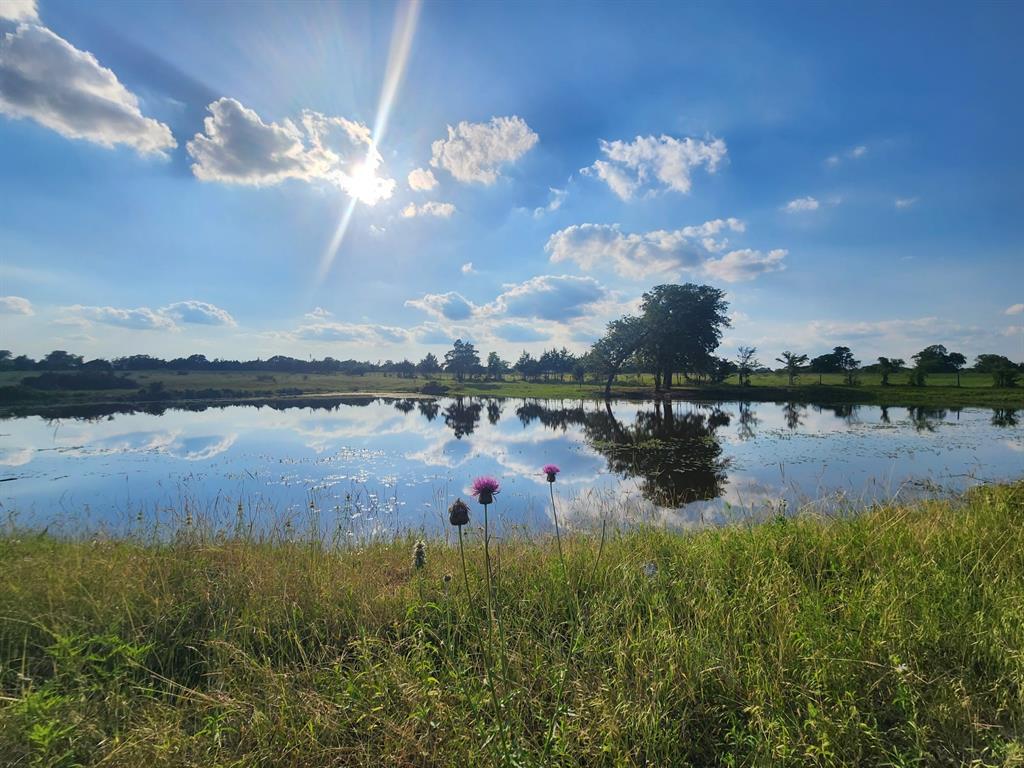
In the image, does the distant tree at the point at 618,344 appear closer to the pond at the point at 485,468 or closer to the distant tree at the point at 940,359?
the pond at the point at 485,468

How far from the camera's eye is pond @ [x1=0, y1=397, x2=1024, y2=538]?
27.2 feet

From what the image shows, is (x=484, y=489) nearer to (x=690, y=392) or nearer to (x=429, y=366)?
(x=690, y=392)

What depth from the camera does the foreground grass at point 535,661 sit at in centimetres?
209

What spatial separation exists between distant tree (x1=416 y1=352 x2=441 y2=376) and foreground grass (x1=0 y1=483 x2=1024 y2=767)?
119 meters

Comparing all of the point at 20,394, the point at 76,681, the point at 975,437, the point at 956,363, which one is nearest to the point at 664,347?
the point at 975,437

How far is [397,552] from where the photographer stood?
213 inches

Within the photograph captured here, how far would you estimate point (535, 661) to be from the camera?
263cm

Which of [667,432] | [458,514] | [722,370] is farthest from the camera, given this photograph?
[722,370]

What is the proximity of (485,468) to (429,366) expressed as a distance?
110m

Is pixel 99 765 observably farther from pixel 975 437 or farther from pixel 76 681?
pixel 975 437

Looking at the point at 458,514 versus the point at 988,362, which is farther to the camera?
the point at 988,362

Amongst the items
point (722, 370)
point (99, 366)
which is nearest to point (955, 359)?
point (722, 370)

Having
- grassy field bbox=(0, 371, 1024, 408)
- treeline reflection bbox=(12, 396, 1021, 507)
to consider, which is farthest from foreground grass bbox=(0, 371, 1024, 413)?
treeline reflection bbox=(12, 396, 1021, 507)

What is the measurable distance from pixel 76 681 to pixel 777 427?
27781 millimetres
